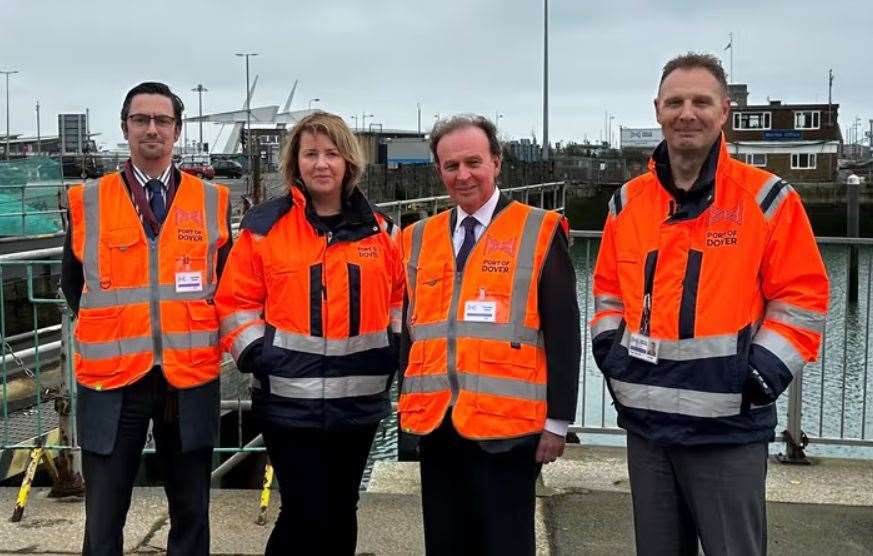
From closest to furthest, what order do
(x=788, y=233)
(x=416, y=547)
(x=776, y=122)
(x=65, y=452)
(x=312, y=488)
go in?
1. (x=788, y=233)
2. (x=312, y=488)
3. (x=416, y=547)
4. (x=65, y=452)
5. (x=776, y=122)

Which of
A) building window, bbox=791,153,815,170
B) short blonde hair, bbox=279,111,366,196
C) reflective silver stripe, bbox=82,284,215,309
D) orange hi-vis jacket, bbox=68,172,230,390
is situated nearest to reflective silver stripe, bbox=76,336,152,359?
orange hi-vis jacket, bbox=68,172,230,390

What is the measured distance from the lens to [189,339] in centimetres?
324

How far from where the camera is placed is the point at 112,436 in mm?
3166

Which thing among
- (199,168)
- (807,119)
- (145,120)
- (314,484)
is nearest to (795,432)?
(314,484)

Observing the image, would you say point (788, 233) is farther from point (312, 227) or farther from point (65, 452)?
point (65, 452)

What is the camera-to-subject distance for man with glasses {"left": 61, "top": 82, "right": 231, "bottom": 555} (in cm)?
320

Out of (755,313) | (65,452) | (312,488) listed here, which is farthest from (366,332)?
(65,452)

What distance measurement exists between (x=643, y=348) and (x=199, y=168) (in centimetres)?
4016

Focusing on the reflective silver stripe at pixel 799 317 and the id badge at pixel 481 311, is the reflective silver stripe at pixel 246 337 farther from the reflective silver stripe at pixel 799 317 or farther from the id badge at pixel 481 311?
the reflective silver stripe at pixel 799 317

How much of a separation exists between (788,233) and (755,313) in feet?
0.78

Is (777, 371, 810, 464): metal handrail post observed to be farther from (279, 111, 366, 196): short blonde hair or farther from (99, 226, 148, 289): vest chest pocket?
(99, 226, 148, 289): vest chest pocket

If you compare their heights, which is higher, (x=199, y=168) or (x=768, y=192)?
(x=199, y=168)

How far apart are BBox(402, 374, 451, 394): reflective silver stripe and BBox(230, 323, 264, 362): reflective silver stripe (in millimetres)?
534

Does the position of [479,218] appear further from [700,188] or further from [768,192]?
[768,192]
